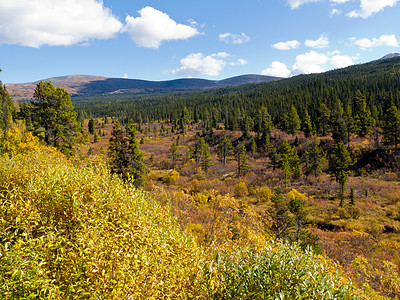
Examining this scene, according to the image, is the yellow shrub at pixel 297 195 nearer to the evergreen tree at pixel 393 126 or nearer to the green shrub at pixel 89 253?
the evergreen tree at pixel 393 126

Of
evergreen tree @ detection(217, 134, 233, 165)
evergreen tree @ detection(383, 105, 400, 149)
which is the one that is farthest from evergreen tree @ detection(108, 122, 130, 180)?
evergreen tree @ detection(383, 105, 400, 149)

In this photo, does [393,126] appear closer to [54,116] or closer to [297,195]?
[297,195]

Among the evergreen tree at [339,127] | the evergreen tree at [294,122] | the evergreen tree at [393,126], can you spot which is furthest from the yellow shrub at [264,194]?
the evergreen tree at [294,122]

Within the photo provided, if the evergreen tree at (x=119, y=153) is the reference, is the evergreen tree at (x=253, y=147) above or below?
below

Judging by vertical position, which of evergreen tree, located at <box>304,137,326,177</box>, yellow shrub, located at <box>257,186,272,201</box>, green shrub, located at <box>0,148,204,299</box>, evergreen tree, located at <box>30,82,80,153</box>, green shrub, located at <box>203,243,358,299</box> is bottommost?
yellow shrub, located at <box>257,186,272,201</box>

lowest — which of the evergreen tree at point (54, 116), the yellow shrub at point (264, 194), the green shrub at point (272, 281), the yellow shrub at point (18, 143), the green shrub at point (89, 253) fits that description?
the yellow shrub at point (264, 194)

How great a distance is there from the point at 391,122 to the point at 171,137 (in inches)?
4128

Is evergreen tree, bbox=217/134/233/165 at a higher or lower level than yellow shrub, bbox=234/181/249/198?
higher

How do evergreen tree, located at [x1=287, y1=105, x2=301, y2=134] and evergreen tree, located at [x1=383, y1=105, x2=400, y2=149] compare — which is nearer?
evergreen tree, located at [x1=383, y1=105, x2=400, y2=149]

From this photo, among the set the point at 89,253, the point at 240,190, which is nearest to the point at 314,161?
the point at 240,190

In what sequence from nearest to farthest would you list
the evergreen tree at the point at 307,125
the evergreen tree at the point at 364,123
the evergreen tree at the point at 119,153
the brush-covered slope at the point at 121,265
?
the brush-covered slope at the point at 121,265 < the evergreen tree at the point at 119,153 < the evergreen tree at the point at 364,123 < the evergreen tree at the point at 307,125

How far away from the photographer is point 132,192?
10742mm

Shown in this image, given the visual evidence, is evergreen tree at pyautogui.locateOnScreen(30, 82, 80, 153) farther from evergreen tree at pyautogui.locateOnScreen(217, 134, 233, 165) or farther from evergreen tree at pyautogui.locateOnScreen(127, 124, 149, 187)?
evergreen tree at pyautogui.locateOnScreen(217, 134, 233, 165)

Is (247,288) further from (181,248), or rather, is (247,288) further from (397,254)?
(397,254)
